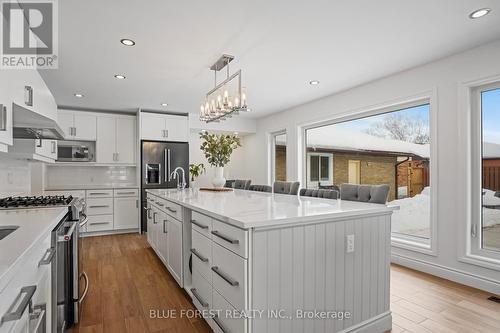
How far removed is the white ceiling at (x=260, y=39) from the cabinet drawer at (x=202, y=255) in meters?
1.78

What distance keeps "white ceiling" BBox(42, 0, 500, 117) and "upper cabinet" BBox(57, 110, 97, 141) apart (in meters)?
1.16

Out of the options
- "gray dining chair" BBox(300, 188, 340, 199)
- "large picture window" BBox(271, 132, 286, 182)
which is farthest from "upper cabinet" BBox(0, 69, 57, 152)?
"large picture window" BBox(271, 132, 286, 182)

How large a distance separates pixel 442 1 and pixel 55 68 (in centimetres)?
403

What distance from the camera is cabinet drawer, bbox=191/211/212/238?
184cm

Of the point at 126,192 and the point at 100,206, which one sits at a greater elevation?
the point at 126,192

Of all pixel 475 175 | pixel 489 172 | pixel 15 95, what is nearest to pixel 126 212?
pixel 15 95

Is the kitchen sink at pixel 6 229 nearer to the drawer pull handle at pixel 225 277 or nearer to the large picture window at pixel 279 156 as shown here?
the drawer pull handle at pixel 225 277

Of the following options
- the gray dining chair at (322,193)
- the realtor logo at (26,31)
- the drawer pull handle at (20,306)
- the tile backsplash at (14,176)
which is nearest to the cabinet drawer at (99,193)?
the tile backsplash at (14,176)

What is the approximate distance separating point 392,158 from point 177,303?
3.47 metres

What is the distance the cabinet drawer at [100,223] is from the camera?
5105 mm

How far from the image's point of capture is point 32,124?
6.98 ft

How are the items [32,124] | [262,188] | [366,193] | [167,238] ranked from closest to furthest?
[32,124]
[366,193]
[167,238]
[262,188]

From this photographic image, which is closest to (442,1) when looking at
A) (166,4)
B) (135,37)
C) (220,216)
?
(166,4)

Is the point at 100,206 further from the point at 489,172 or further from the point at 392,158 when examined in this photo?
the point at 489,172
